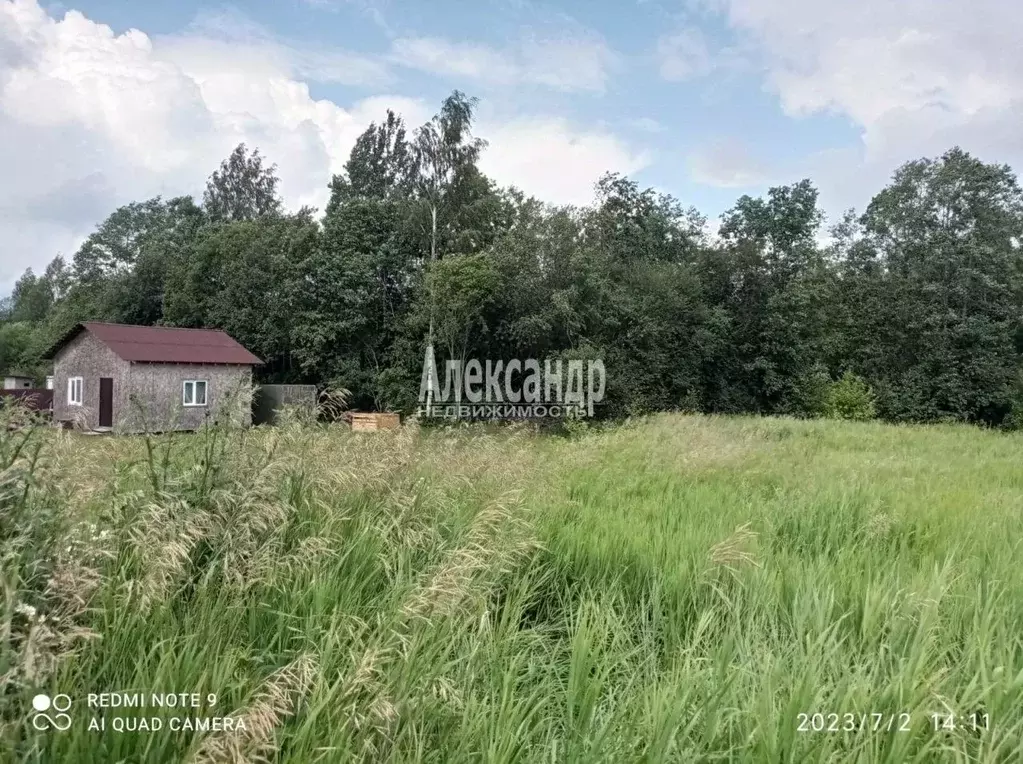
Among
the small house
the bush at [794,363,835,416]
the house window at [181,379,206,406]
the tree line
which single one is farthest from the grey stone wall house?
the bush at [794,363,835,416]

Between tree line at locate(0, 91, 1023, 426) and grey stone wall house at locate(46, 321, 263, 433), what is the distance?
377 centimetres

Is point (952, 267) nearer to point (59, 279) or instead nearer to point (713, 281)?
point (713, 281)

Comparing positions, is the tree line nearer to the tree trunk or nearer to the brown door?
the tree trunk

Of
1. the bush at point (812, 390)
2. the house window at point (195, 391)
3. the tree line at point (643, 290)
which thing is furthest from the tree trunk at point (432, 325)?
Result: the bush at point (812, 390)

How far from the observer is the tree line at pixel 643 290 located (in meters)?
20.3

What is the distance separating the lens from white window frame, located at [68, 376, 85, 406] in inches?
771

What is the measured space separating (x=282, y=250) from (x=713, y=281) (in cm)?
1850

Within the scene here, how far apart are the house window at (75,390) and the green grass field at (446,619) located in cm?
2021

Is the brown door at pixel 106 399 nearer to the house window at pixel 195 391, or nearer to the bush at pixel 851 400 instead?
the house window at pixel 195 391

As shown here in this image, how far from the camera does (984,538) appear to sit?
4215mm

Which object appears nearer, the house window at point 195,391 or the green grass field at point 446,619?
the green grass field at point 446,619

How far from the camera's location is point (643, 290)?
893 inches

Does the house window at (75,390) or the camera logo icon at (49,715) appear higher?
the house window at (75,390)

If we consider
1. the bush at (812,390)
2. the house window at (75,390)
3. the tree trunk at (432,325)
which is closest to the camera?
the house window at (75,390)
